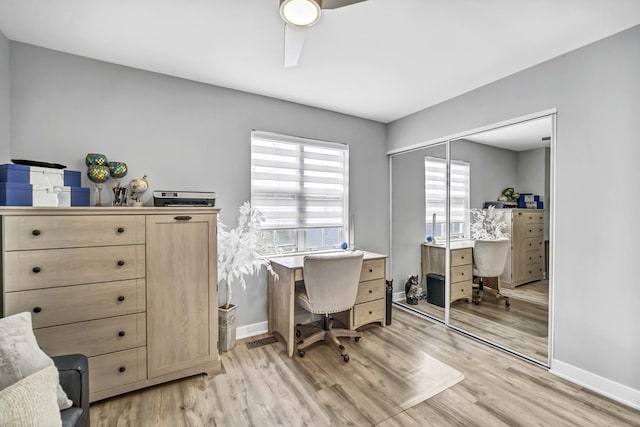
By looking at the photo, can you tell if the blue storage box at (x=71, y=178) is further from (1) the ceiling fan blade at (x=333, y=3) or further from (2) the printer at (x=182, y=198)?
(1) the ceiling fan blade at (x=333, y=3)

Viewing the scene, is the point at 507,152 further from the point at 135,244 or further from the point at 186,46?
the point at 135,244

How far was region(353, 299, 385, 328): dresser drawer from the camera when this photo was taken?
309cm

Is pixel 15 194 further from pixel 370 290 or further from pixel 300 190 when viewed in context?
pixel 370 290

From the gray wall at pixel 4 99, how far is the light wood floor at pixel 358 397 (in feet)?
6.27

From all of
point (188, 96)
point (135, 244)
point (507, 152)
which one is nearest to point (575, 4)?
point (507, 152)

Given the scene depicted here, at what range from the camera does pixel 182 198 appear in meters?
2.37

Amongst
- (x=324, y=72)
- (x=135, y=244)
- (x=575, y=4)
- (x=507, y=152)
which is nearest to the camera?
(x=575, y=4)

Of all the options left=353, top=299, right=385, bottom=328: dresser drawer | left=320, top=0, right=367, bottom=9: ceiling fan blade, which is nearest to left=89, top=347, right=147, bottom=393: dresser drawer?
left=353, top=299, right=385, bottom=328: dresser drawer

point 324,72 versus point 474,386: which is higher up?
point 324,72

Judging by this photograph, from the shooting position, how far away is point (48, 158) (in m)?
2.24

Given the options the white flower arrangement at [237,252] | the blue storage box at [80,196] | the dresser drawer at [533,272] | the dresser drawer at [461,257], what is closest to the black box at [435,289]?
the dresser drawer at [461,257]

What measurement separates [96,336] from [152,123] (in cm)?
177

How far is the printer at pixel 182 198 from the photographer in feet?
7.52

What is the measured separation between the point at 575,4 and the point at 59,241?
11.6ft
